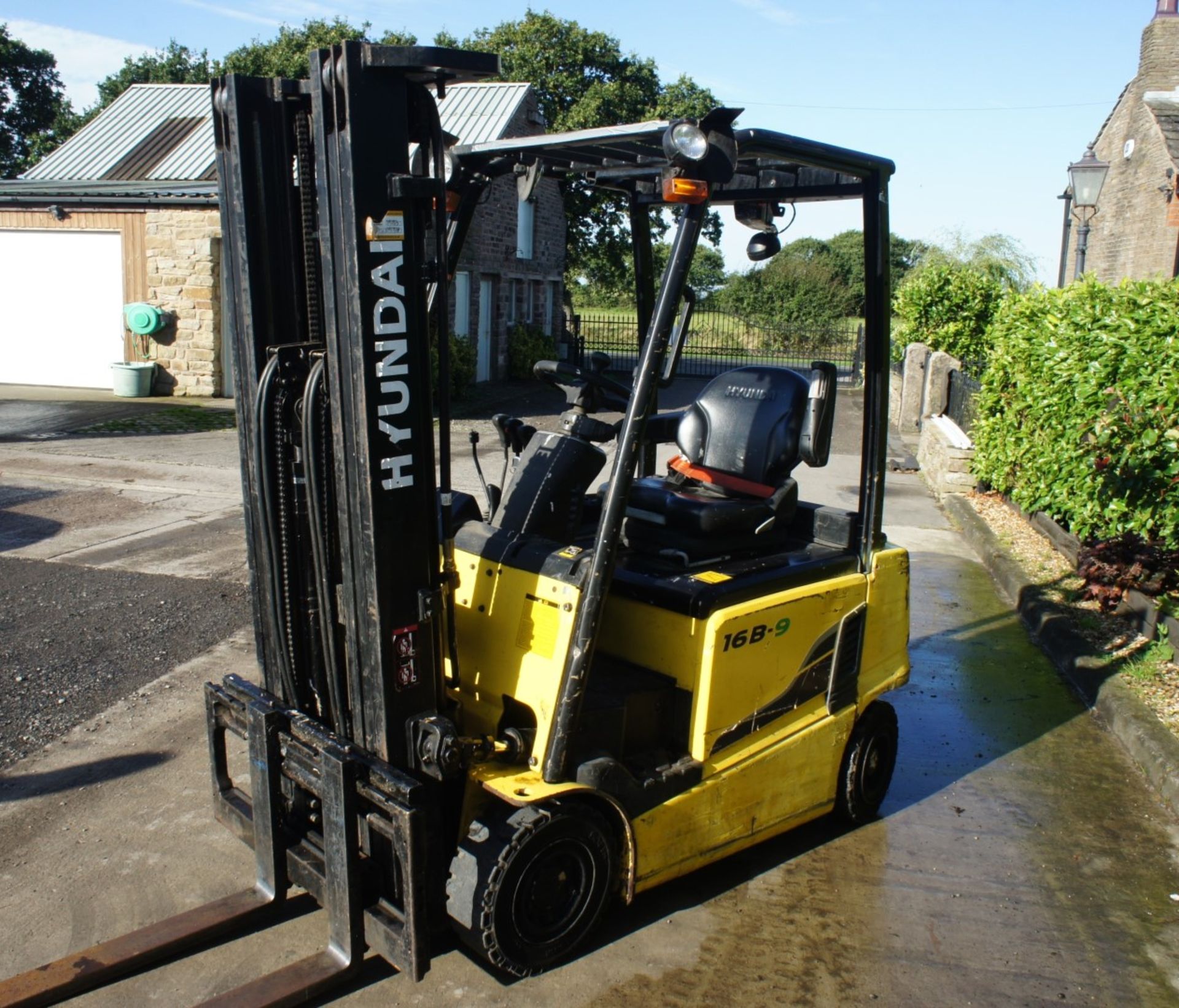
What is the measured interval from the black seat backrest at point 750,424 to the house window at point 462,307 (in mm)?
18182

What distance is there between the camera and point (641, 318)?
5258 millimetres

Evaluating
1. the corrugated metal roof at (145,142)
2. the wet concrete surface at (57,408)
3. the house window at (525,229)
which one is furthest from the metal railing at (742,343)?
the wet concrete surface at (57,408)

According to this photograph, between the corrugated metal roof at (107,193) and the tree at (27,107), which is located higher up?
the tree at (27,107)

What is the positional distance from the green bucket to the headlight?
17.3m

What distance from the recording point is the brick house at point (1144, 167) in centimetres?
2102

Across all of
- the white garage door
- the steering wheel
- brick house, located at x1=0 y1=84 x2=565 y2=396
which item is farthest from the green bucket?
the steering wheel

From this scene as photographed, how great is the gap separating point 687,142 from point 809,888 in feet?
9.43

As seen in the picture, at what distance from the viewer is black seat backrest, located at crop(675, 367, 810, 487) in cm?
459

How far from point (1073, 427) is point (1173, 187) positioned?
43.9 feet

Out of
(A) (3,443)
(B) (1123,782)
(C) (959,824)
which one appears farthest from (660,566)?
(A) (3,443)

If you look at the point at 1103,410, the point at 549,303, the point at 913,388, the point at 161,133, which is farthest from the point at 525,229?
the point at 1103,410

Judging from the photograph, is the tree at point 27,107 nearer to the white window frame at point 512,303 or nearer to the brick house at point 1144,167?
the white window frame at point 512,303

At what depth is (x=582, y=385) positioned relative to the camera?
4.07 meters

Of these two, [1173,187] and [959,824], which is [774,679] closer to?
[959,824]
